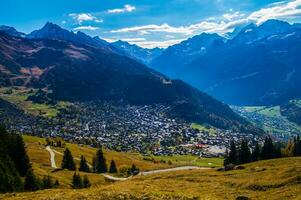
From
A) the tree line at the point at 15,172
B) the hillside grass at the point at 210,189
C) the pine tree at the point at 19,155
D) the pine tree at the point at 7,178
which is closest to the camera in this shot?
the hillside grass at the point at 210,189

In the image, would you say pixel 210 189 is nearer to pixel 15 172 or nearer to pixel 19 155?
pixel 15 172

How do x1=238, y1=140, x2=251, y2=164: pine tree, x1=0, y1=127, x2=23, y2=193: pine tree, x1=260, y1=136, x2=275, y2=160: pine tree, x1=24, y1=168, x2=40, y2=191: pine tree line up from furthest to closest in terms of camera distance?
1. x1=238, y1=140, x2=251, y2=164: pine tree
2. x1=260, y1=136, x2=275, y2=160: pine tree
3. x1=24, y1=168, x2=40, y2=191: pine tree
4. x1=0, y1=127, x2=23, y2=193: pine tree

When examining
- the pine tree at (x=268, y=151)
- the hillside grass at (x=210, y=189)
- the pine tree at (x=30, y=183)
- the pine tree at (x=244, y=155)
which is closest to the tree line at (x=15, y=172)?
the pine tree at (x=30, y=183)

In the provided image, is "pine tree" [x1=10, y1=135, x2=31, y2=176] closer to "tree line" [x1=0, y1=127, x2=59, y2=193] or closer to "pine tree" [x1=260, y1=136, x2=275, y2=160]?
"tree line" [x1=0, y1=127, x2=59, y2=193]

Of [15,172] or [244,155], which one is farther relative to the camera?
[244,155]

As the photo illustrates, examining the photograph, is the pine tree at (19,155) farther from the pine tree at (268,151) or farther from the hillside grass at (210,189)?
the pine tree at (268,151)

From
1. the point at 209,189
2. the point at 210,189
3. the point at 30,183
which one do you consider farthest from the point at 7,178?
the point at 210,189

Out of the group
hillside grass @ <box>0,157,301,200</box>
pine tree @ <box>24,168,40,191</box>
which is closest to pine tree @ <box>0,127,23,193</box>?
pine tree @ <box>24,168,40,191</box>

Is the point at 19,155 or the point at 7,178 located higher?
the point at 19,155

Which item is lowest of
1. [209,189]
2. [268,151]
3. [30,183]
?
[30,183]
